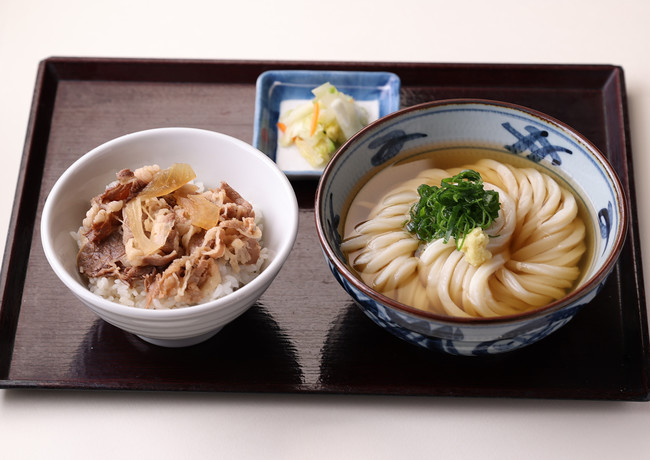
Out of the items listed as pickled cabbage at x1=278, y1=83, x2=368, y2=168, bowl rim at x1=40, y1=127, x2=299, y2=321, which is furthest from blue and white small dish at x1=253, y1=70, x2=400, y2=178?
bowl rim at x1=40, y1=127, x2=299, y2=321

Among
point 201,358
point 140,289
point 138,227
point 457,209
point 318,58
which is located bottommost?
point 201,358

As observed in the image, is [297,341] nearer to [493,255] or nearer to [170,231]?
[170,231]

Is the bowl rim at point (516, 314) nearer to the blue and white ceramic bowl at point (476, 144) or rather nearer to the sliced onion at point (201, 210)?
the blue and white ceramic bowl at point (476, 144)

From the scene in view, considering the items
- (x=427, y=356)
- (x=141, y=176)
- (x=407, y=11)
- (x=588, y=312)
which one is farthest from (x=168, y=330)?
(x=407, y=11)

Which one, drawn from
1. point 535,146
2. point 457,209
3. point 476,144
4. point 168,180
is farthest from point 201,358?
point 535,146

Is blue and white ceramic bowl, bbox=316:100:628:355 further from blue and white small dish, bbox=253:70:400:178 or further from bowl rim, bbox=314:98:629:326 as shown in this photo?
blue and white small dish, bbox=253:70:400:178
